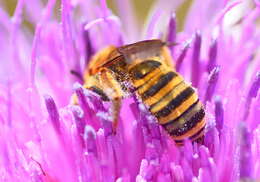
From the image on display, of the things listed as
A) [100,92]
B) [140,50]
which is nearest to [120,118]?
[100,92]

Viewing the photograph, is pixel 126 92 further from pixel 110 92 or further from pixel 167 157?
pixel 167 157

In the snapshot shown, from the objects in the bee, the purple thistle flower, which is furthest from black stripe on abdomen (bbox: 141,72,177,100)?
the purple thistle flower

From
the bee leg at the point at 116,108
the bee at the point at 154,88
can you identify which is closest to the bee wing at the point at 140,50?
the bee at the point at 154,88

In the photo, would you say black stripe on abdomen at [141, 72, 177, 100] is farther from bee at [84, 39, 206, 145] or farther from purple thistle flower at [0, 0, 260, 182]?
purple thistle flower at [0, 0, 260, 182]

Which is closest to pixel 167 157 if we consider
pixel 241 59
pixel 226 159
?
pixel 226 159

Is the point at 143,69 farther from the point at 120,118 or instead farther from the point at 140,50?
the point at 120,118

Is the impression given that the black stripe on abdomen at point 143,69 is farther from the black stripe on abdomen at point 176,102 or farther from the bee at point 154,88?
the black stripe on abdomen at point 176,102
